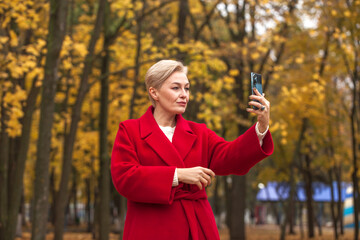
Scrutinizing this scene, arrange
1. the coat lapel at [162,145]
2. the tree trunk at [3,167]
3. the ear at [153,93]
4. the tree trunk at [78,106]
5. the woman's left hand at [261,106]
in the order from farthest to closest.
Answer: the tree trunk at [3,167] < the tree trunk at [78,106] < the ear at [153,93] < the coat lapel at [162,145] < the woman's left hand at [261,106]

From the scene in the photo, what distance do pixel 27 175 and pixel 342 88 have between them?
789 inches

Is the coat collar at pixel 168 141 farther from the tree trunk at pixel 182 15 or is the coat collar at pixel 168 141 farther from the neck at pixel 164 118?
the tree trunk at pixel 182 15

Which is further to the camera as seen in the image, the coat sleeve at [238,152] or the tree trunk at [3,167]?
the tree trunk at [3,167]

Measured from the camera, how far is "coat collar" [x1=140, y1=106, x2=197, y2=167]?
3.31 metres

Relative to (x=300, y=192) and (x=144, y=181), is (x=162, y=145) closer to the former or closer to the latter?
(x=144, y=181)

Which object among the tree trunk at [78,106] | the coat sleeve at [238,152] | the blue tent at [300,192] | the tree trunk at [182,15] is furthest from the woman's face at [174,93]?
the blue tent at [300,192]

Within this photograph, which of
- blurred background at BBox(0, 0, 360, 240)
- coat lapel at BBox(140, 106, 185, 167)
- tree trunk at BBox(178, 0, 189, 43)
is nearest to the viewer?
coat lapel at BBox(140, 106, 185, 167)

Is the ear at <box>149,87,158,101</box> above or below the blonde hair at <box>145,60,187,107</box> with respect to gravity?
below

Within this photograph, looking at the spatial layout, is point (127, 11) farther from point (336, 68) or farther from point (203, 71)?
point (336, 68)

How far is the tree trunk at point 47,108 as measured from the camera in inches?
344

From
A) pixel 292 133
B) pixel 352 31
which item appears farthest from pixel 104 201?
pixel 292 133

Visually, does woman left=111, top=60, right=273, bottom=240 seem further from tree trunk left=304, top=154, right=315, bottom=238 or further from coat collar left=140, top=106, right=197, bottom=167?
tree trunk left=304, top=154, right=315, bottom=238

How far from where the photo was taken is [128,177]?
3176 mm

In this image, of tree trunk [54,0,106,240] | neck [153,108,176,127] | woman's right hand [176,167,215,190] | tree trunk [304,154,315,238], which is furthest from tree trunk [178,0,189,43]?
tree trunk [304,154,315,238]
